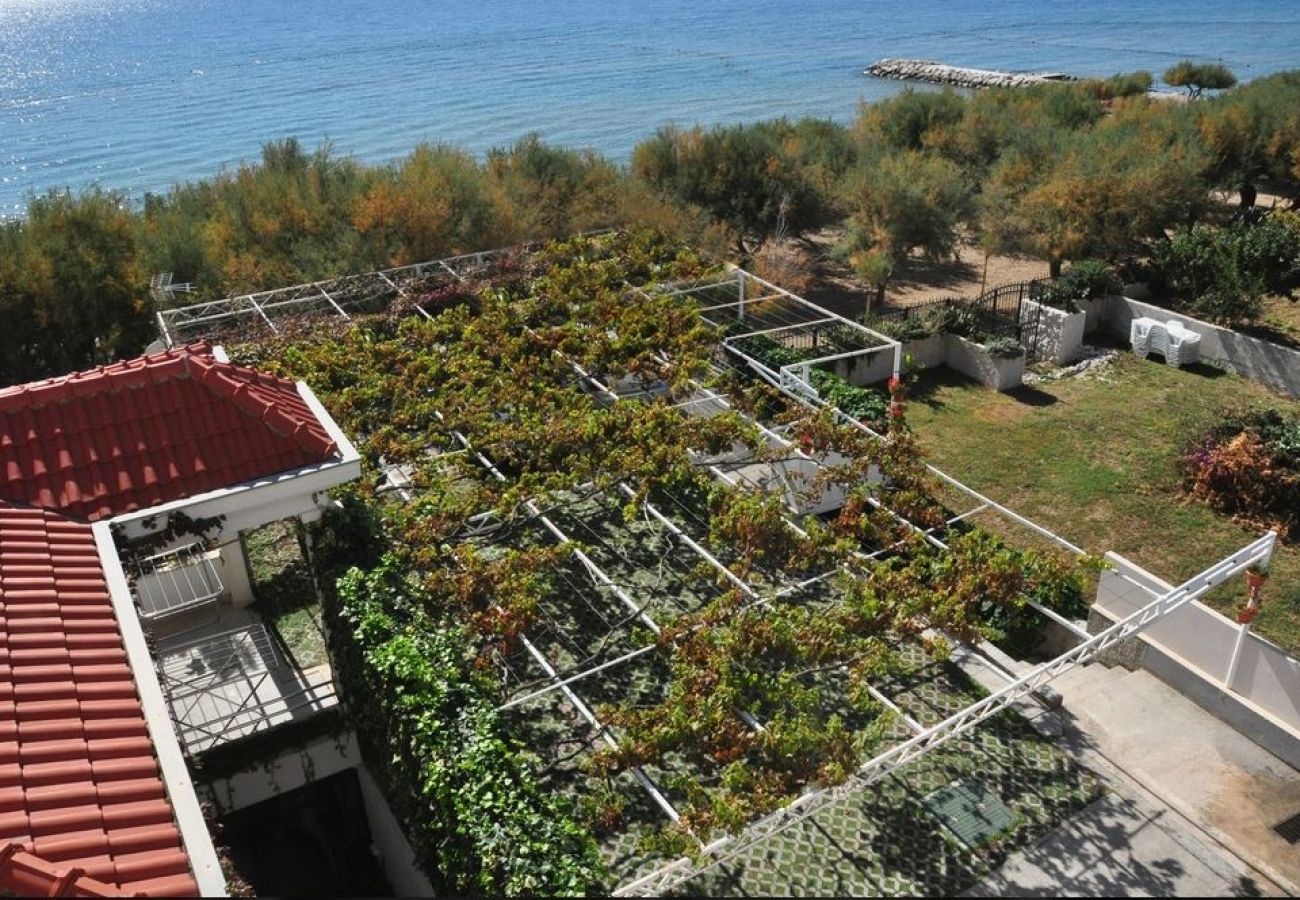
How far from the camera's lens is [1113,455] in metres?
20.2

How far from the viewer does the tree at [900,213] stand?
2895 cm

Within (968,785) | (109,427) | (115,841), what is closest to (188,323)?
(109,427)

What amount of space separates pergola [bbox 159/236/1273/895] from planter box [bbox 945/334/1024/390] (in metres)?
6.22

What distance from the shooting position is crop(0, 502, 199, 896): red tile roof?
228 inches

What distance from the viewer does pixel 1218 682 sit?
12656 mm

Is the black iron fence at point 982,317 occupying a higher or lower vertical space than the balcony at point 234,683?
lower

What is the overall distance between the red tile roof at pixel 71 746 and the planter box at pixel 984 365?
20.6 metres

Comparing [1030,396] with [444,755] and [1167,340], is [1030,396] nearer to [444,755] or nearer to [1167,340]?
[1167,340]

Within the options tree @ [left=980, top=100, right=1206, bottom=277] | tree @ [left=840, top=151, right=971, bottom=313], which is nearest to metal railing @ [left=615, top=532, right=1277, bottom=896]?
tree @ [left=840, top=151, right=971, bottom=313]

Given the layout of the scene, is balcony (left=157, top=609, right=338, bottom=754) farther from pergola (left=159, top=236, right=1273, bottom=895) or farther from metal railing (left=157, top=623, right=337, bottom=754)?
pergola (left=159, top=236, right=1273, bottom=895)

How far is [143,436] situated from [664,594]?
6.48 metres

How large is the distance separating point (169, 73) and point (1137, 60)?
91.3m

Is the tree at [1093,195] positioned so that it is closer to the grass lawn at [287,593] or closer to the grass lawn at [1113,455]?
the grass lawn at [1113,455]

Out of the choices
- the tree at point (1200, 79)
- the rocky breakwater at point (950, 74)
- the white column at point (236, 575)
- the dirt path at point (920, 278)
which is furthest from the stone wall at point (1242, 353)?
the rocky breakwater at point (950, 74)
